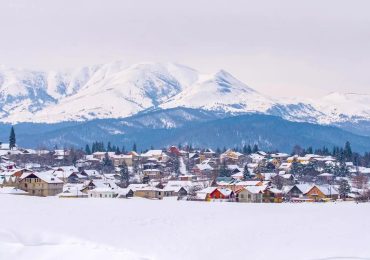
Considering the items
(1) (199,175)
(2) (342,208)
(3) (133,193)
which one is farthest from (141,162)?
(2) (342,208)

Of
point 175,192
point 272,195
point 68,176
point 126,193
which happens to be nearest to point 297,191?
point 272,195

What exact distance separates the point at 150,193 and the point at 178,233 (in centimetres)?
3879

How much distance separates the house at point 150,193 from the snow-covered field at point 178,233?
30.7m

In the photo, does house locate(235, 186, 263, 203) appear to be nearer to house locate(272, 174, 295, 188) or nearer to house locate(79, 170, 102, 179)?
house locate(272, 174, 295, 188)

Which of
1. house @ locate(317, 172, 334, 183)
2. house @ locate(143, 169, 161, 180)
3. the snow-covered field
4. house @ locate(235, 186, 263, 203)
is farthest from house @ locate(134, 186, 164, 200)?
the snow-covered field

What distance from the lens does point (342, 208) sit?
106ft

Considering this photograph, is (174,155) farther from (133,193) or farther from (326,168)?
(133,193)

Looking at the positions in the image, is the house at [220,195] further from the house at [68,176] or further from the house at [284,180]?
the house at [68,176]

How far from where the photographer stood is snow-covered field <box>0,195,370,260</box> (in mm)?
20797

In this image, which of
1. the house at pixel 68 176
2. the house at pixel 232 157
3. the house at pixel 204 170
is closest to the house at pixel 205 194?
the house at pixel 68 176

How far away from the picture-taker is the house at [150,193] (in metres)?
61.8

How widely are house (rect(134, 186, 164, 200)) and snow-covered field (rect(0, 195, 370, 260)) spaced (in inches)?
1210

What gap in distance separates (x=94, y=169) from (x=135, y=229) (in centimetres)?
7495

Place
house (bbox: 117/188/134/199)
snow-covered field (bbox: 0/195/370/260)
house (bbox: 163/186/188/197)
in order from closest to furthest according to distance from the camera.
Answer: snow-covered field (bbox: 0/195/370/260), house (bbox: 117/188/134/199), house (bbox: 163/186/188/197)
